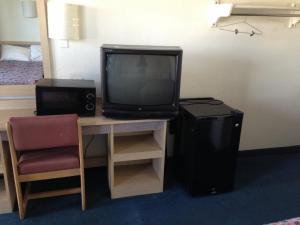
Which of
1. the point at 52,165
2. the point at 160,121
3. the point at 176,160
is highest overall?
the point at 160,121

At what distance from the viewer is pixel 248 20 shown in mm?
2559

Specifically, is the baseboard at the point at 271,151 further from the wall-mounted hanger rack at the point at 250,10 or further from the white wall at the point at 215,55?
the wall-mounted hanger rack at the point at 250,10

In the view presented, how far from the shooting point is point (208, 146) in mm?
2193

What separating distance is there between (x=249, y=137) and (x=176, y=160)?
1.00 metres

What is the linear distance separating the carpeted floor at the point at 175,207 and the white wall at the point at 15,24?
137 cm

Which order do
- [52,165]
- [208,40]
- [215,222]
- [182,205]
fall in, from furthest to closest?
[208,40], [182,205], [215,222], [52,165]

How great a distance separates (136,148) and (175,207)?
1.92 feet

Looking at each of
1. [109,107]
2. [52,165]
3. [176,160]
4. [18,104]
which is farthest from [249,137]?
[18,104]

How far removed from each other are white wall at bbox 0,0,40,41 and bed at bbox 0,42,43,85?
0.07m

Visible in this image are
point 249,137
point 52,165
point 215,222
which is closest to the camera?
point 52,165

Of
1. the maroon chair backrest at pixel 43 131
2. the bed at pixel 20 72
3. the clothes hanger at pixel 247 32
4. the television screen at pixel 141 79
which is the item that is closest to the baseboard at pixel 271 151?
the clothes hanger at pixel 247 32

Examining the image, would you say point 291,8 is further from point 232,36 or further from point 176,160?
point 176,160

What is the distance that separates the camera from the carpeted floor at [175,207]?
2031 millimetres

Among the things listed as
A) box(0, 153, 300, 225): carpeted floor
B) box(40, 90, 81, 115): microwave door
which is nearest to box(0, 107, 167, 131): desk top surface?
box(40, 90, 81, 115): microwave door
